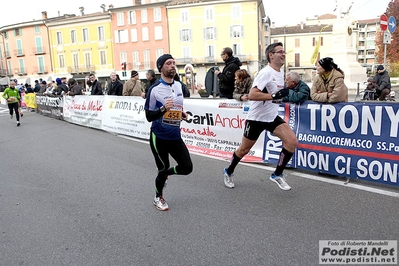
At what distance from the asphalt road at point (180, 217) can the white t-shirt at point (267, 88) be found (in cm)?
108

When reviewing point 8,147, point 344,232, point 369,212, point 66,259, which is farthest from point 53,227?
point 8,147

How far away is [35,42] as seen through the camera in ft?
201

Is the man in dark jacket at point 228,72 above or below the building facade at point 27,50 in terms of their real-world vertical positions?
below

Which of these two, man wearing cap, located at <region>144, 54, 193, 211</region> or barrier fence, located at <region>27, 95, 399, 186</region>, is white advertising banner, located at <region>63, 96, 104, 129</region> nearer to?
barrier fence, located at <region>27, 95, 399, 186</region>

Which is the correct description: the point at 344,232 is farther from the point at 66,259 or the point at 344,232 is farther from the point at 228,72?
the point at 228,72

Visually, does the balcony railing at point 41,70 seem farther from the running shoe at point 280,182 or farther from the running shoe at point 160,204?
the running shoe at point 280,182

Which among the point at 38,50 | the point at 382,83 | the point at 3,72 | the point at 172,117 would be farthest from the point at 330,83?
the point at 3,72

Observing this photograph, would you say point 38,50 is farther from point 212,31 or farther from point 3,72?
point 212,31

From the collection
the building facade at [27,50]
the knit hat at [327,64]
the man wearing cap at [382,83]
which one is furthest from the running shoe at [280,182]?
the building facade at [27,50]

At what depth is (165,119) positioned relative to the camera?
414 centimetres

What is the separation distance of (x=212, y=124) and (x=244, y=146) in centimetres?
264

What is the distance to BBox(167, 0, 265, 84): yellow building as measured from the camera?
50.6 metres

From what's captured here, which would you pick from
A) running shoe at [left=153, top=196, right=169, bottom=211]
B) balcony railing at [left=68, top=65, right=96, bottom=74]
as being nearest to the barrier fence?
running shoe at [left=153, top=196, right=169, bottom=211]

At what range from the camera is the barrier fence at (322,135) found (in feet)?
15.6
